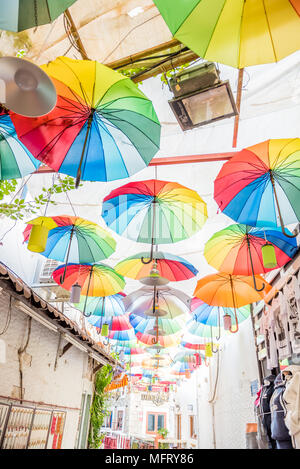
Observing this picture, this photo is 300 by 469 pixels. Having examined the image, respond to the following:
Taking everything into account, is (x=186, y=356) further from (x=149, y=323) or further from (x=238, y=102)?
(x=238, y=102)

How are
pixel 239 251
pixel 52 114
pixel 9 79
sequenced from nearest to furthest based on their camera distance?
pixel 9 79 → pixel 52 114 → pixel 239 251

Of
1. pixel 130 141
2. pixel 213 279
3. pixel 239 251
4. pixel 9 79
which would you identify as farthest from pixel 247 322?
pixel 9 79

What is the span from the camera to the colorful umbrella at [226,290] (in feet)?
16.1

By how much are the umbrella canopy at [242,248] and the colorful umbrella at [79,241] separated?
153cm

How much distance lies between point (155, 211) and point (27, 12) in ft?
8.61

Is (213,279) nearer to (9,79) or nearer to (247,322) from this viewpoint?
(247,322)

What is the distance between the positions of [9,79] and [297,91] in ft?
9.40

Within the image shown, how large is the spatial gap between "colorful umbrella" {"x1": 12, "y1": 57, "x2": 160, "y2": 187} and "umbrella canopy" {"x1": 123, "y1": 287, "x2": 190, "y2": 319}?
277cm

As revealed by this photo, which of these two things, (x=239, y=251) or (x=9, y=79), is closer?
(x=9, y=79)

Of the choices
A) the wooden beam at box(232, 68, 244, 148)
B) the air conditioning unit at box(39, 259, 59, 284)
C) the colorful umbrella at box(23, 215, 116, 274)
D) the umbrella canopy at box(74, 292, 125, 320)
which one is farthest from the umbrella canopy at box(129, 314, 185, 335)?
the wooden beam at box(232, 68, 244, 148)

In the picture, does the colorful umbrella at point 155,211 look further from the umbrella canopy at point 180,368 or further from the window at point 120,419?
the window at point 120,419

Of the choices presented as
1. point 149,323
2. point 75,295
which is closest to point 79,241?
point 75,295
